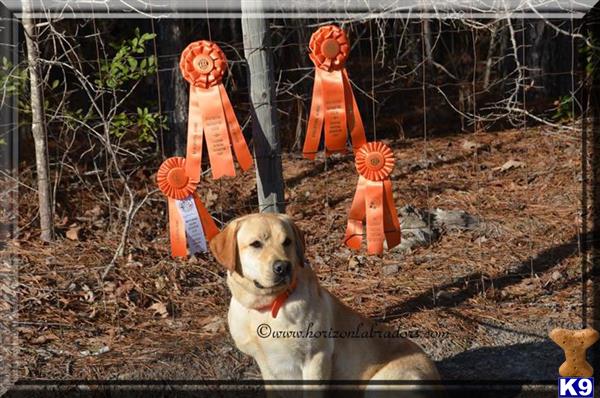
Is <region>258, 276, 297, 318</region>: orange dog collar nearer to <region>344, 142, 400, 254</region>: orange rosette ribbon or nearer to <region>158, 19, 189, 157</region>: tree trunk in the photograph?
<region>344, 142, 400, 254</region>: orange rosette ribbon

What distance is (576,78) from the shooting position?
8562 millimetres

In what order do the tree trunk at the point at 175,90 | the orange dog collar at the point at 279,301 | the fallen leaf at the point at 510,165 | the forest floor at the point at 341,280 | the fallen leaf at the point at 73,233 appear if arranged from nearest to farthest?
1. the orange dog collar at the point at 279,301
2. the forest floor at the point at 341,280
3. the fallen leaf at the point at 73,233
4. the tree trunk at the point at 175,90
5. the fallen leaf at the point at 510,165

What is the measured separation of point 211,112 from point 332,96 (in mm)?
669

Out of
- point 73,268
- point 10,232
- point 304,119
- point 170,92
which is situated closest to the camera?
point 73,268

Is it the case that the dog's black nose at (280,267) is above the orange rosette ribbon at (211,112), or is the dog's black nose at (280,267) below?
below

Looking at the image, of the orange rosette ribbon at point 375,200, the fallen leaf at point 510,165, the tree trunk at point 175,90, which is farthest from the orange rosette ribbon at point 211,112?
the fallen leaf at point 510,165

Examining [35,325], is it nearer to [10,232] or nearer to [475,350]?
[10,232]

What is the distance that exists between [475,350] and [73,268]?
2.64 meters

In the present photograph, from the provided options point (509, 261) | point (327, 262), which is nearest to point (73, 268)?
point (327, 262)

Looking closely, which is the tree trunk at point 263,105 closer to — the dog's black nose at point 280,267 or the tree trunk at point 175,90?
the dog's black nose at point 280,267

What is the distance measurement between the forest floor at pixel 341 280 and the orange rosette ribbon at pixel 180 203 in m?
0.61

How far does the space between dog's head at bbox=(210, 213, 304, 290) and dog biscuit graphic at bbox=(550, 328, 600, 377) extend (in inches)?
52.8

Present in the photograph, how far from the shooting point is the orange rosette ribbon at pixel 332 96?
15.7ft

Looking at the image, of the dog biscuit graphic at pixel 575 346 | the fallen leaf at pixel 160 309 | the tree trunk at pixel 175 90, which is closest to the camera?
the dog biscuit graphic at pixel 575 346
